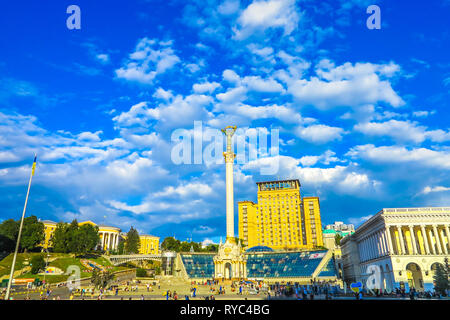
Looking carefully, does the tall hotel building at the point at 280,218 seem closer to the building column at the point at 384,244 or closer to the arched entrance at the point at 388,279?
the arched entrance at the point at 388,279

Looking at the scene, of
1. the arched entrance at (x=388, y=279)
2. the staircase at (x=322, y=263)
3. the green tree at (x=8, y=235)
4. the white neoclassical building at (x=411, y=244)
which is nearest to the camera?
the white neoclassical building at (x=411, y=244)

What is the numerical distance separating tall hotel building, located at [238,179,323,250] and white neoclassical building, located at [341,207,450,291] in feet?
295

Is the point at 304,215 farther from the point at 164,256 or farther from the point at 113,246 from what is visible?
the point at 113,246


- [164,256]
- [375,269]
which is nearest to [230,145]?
[164,256]

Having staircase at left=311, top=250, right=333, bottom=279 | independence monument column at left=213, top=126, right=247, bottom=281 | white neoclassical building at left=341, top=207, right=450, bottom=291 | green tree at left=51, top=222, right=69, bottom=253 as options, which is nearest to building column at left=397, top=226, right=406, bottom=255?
white neoclassical building at left=341, top=207, right=450, bottom=291

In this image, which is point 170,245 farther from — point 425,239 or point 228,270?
point 425,239

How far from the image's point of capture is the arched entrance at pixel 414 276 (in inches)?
2630

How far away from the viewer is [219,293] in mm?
56562

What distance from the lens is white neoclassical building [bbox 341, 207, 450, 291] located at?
210ft

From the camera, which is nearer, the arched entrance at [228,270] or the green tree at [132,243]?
the arched entrance at [228,270]

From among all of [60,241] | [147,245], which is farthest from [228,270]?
[147,245]

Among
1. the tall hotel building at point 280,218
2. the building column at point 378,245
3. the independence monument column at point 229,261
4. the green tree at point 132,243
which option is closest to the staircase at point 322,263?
the independence monument column at point 229,261

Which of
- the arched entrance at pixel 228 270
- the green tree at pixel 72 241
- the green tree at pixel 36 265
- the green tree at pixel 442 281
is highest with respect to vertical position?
the green tree at pixel 72 241

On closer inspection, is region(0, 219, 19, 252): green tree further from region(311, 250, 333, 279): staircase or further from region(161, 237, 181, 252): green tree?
region(311, 250, 333, 279): staircase
